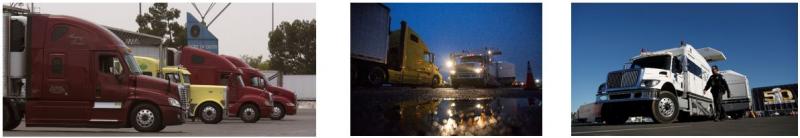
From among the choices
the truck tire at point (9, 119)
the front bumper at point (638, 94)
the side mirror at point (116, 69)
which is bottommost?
the truck tire at point (9, 119)

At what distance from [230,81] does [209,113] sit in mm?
731

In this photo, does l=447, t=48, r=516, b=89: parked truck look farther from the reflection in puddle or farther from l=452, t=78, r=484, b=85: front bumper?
the reflection in puddle

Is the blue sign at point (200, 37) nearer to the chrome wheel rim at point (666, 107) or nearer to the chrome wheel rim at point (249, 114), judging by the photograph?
the chrome wheel rim at point (249, 114)

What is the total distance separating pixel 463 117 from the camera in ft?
49.7

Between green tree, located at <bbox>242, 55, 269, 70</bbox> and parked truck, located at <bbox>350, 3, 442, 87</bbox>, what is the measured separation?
185cm

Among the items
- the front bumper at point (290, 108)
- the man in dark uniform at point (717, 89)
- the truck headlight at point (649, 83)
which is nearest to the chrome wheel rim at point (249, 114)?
the front bumper at point (290, 108)

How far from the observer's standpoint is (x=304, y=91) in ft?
51.0

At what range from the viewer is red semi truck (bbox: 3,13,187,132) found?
14.9 meters

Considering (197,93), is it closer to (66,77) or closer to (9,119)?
(66,77)

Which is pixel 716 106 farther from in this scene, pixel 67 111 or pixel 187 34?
pixel 67 111

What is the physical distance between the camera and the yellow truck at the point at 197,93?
15.5 m

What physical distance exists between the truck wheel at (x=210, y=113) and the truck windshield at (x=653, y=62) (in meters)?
6.34

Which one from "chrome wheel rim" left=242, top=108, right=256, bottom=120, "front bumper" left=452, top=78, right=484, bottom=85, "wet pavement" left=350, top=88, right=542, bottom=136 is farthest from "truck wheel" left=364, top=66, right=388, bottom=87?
"chrome wheel rim" left=242, top=108, right=256, bottom=120

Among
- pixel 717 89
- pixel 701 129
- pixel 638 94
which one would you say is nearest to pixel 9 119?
pixel 638 94
